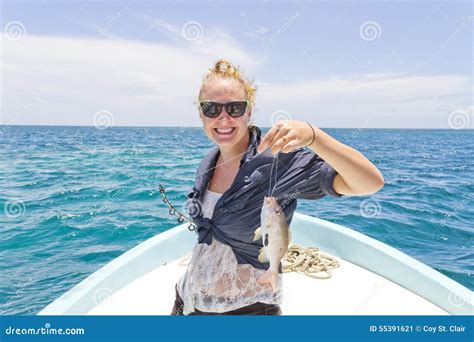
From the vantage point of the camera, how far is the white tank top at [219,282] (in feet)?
6.91

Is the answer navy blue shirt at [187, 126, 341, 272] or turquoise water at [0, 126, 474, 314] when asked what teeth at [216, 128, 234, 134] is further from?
turquoise water at [0, 126, 474, 314]

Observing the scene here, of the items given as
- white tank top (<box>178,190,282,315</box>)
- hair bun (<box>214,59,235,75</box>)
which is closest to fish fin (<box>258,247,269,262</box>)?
white tank top (<box>178,190,282,315</box>)

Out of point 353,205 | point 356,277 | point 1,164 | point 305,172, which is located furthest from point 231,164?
point 1,164

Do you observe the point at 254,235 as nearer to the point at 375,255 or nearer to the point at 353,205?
the point at 375,255

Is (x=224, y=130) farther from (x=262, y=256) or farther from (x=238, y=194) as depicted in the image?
(x=262, y=256)

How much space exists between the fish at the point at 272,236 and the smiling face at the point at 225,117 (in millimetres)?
462

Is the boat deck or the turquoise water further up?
the turquoise water

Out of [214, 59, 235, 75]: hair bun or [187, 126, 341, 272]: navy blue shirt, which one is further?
[214, 59, 235, 75]: hair bun

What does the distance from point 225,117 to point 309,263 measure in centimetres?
307

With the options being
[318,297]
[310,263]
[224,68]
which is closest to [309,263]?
[310,263]

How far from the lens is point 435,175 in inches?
683

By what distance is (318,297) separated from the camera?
400 centimetres

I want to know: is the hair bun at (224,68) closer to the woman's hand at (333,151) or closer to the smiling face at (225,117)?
the smiling face at (225,117)

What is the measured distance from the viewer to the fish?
6.13ft
